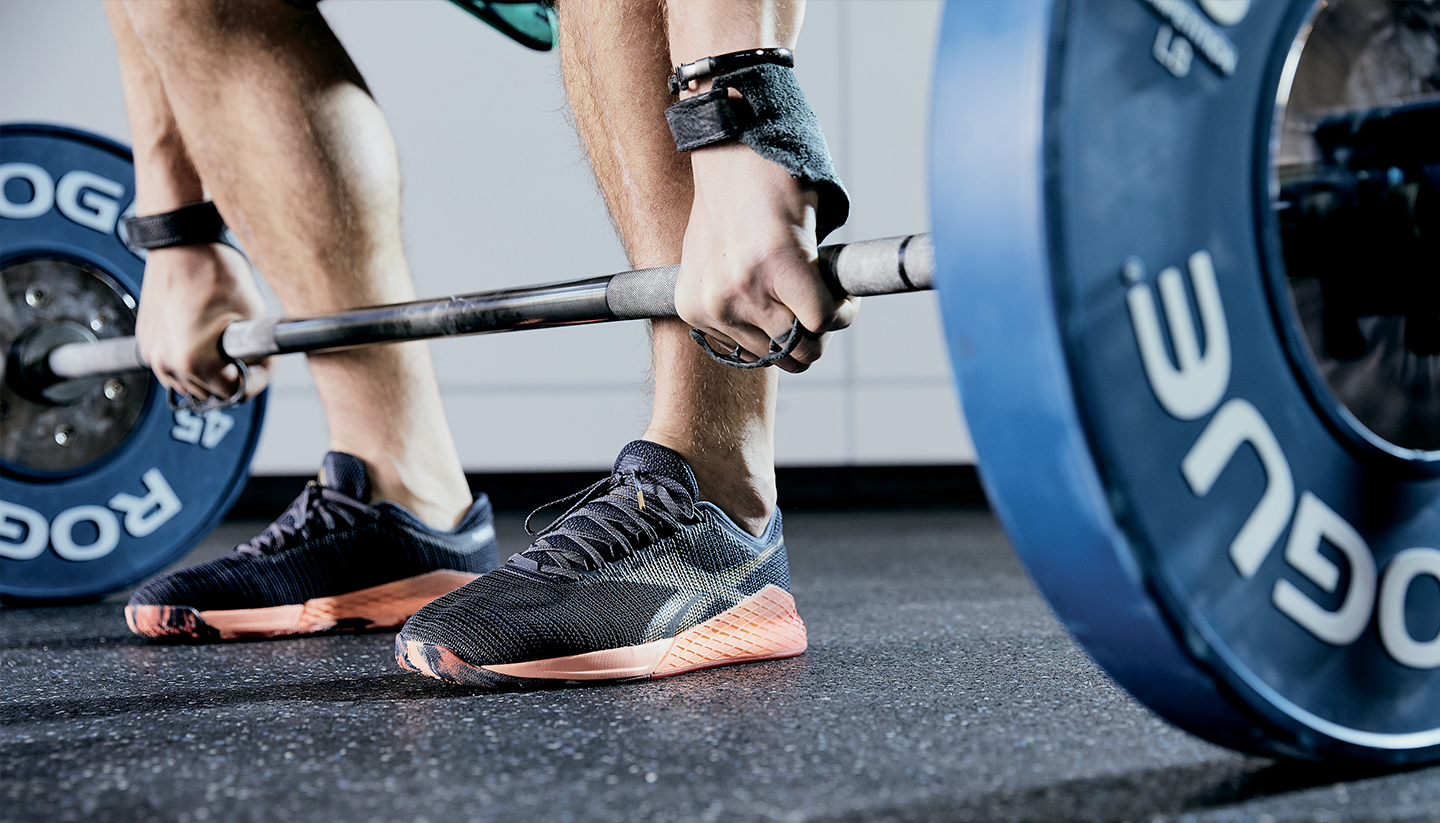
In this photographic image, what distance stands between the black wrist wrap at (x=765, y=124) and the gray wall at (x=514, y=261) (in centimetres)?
190

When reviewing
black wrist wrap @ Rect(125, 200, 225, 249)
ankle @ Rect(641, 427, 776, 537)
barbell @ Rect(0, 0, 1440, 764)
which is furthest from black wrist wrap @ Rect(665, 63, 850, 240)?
black wrist wrap @ Rect(125, 200, 225, 249)

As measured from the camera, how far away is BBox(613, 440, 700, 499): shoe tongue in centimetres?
77

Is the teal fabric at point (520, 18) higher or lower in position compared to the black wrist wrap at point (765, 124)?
higher

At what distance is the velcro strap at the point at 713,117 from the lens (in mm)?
622

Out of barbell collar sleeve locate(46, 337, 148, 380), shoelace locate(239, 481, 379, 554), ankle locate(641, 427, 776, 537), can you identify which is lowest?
shoelace locate(239, 481, 379, 554)

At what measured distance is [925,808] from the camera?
0.42 meters

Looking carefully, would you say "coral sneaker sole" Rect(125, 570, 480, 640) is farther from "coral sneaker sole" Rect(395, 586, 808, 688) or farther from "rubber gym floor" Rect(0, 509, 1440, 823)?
"coral sneaker sole" Rect(395, 586, 808, 688)

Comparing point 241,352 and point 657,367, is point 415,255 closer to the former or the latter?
point 241,352

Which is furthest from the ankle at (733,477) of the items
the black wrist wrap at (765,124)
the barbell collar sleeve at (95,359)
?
the barbell collar sleeve at (95,359)

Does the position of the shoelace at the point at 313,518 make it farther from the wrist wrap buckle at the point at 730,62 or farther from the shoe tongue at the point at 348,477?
the wrist wrap buckle at the point at 730,62

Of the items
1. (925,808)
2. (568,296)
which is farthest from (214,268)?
(925,808)

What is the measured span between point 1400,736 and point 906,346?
213cm

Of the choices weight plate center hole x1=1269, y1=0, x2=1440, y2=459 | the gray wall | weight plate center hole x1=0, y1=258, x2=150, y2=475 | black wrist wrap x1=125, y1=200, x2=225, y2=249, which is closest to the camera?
weight plate center hole x1=1269, y1=0, x2=1440, y2=459

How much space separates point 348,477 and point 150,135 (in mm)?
445
